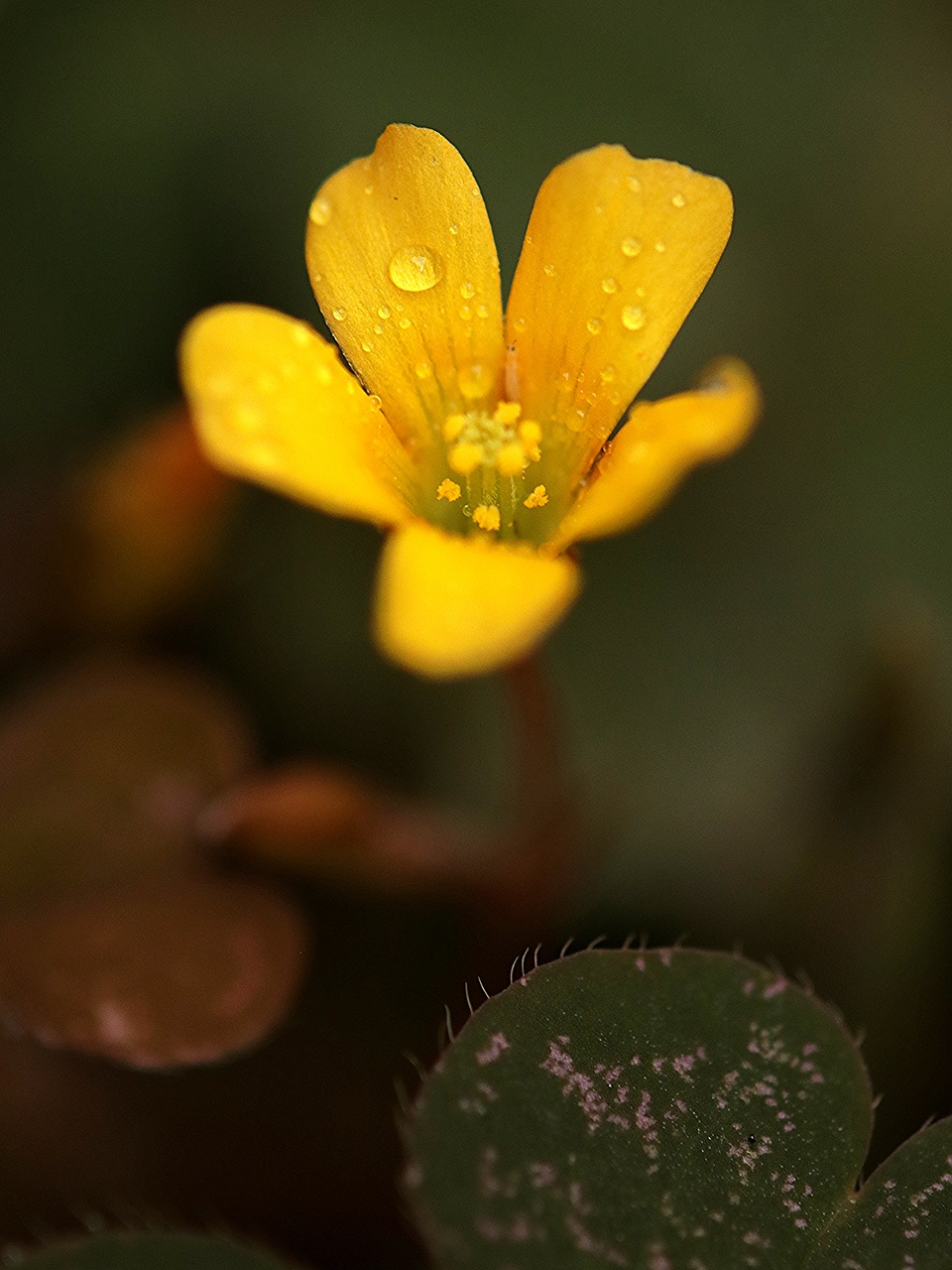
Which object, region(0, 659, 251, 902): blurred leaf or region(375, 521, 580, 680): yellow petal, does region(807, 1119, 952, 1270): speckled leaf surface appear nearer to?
region(375, 521, 580, 680): yellow petal

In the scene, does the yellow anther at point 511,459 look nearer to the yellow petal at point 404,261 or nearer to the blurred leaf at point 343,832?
the yellow petal at point 404,261

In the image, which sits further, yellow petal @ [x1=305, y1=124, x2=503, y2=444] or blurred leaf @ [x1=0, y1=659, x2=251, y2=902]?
blurred leaf @ [x1=0, y1=659, x2=251, y2=902]

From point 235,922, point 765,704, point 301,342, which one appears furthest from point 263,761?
point 301,342

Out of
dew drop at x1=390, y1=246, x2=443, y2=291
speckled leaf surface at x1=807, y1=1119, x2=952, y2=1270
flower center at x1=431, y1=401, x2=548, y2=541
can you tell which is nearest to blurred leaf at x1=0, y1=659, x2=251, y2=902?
flower center at x1=431, y1=401, x2=548, y2=541

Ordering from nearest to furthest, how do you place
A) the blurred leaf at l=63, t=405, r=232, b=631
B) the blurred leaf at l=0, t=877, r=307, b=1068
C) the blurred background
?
1. the blurred leaf at l=0, t=877, r=307, b=1068
2. the blurred leaf at l=63, t=405, r=232, b=631
3. the blurred background

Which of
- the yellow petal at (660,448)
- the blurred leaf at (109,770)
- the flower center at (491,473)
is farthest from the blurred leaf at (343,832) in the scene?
the yellow petal at (660,448)

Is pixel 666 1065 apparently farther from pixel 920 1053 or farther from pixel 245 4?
pixel 245 4
